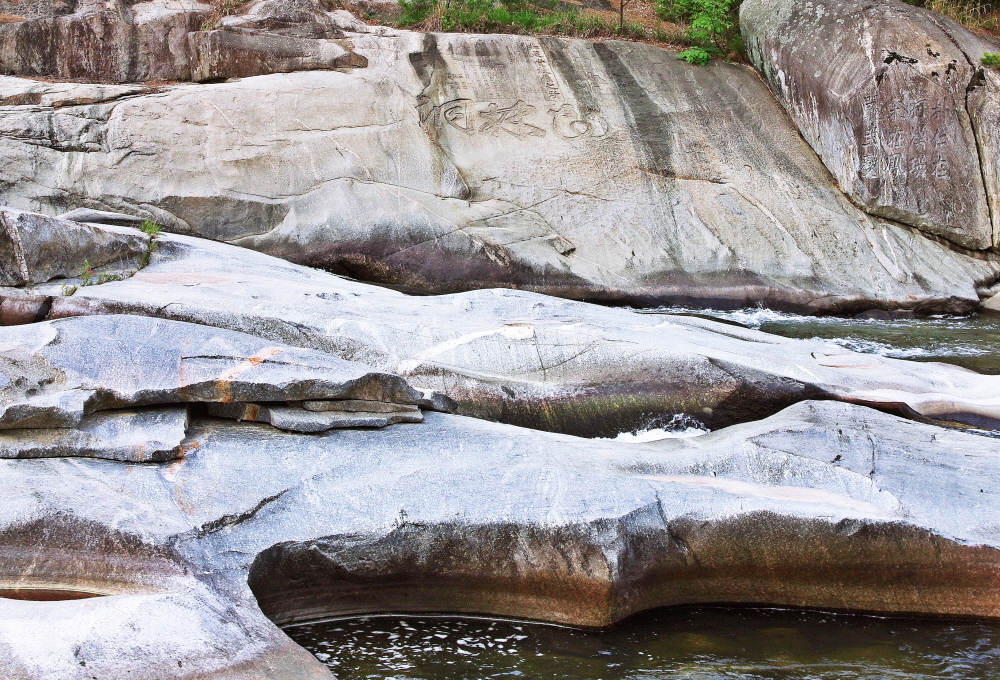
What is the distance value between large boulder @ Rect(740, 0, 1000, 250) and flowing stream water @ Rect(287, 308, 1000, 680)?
9.38 m

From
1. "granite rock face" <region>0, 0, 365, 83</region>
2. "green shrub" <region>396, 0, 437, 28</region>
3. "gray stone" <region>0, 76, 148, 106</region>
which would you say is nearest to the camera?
"gray stone" <region>0, 76, 148, 106</region>

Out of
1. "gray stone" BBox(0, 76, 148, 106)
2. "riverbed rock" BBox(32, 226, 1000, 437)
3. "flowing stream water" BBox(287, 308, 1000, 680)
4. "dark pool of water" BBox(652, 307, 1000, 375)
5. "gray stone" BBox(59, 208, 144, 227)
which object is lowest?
"dark pool of water" BBox(652, 307, 1000, 375)

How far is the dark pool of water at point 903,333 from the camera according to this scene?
9.08 m

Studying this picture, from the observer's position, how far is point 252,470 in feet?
15.3

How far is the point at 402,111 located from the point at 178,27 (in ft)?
12.8

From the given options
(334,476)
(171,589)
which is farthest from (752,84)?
(171,589)

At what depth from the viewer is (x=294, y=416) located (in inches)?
202

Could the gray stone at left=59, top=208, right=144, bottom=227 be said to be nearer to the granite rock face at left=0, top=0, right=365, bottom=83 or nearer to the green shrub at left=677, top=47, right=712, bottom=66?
the granite rock face at left=0, top=0, right=365, bottom=83

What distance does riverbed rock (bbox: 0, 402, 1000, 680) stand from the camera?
13.5ft

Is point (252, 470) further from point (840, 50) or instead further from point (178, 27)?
point (840, 50)

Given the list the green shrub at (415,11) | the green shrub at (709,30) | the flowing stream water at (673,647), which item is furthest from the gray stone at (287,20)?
the flowing stream water at (673,647)

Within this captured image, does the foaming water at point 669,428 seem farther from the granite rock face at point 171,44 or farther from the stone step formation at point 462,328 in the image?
the granite rock face at point 171,44

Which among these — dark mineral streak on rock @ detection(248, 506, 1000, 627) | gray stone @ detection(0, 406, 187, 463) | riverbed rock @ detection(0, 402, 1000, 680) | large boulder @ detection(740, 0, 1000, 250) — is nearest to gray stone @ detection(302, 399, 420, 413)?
riverbed rock @ detection(0, 402, 1000, 680)

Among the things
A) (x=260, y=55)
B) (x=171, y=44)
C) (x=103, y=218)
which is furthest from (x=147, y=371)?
(x=171, y=44)
